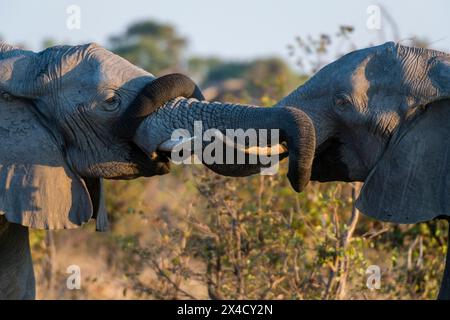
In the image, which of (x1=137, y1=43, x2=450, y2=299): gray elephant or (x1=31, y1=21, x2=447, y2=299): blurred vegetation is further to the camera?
(x1=31, y1=21, x2=447, y2=299): blurred vegetation

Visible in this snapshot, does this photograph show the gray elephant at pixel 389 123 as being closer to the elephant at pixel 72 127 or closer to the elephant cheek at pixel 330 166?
the elephant cheek at pixel 330 166

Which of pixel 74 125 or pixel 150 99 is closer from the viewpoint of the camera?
pixel 150 99

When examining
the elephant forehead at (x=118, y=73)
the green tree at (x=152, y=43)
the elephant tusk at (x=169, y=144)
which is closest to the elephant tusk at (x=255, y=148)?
the elephant tusk at (x=169, y=144)

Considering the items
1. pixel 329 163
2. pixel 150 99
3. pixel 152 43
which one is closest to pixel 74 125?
pixel 150 99

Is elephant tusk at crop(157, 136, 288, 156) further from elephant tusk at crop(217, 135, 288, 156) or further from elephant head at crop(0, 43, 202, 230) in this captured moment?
elephant head at crop(0, 43, 202, 230)

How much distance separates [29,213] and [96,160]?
387 millimetres

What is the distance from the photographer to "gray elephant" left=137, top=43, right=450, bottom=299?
4.75m

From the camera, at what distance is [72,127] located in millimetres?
5117

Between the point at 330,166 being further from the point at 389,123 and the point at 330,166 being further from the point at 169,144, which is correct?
the point at 169,144

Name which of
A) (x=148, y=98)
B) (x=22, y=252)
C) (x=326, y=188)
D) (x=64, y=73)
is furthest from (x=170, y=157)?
(x=326, y=188)

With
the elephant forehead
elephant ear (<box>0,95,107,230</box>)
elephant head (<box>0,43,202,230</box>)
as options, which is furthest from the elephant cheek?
elephant ear (<box>0,95,107,230</box>)

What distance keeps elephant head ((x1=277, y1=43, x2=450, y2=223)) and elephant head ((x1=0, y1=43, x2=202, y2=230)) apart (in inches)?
25.6

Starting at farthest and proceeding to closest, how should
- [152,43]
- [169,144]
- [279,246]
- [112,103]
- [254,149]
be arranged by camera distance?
1. [152,43]
2. [279,246]
3. [112,103]
4. [169,144]
5. [254,149]

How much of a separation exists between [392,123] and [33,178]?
1.60 m
